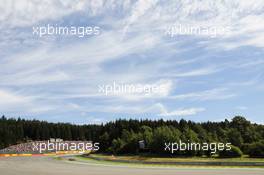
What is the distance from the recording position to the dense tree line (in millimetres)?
70312

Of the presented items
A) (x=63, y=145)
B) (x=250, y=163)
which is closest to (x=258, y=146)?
(x=250, y=163)

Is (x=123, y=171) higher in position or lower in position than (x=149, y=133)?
lower

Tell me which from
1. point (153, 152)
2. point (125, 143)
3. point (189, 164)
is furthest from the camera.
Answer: point (125, 143)

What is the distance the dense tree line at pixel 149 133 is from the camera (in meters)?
70.3

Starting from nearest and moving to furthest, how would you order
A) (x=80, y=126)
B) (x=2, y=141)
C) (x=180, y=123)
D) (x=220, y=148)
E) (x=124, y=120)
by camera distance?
(x=220, y=148) → (x=180, y=123) → (x=124, y=120) → (x=2, y=141) → (x=80, y=126)

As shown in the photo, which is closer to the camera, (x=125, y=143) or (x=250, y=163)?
(x=250, y=163)

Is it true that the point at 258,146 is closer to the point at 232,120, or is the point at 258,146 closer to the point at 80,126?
the point at 232,120

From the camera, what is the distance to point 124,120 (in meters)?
109

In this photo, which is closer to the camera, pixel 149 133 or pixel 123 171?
pixel 123 171

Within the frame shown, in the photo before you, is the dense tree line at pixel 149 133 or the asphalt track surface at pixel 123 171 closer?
the asphalt track surface at pixel 123 171

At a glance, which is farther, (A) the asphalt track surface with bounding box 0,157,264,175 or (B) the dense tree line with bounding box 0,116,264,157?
(B) the dense tree line with bounding box 0,116,264,157

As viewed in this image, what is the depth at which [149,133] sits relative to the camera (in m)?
79.6

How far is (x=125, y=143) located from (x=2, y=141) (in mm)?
76951

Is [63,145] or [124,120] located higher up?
[124,120]
